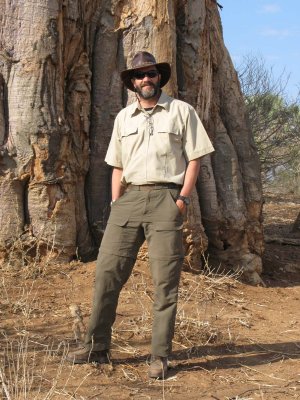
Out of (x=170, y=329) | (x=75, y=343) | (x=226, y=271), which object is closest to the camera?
(x=170, y=329)

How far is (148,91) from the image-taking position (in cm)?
460

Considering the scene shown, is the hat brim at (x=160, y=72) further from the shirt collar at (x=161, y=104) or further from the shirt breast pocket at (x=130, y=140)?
the shirt breast pocket at (x=130, y=140)

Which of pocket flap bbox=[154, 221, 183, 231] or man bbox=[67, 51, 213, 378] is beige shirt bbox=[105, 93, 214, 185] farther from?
pocket flap bbox=[154, 221, 183, 231]

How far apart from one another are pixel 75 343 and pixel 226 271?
116 inches

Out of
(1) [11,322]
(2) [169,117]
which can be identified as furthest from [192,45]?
(1) [11,322]

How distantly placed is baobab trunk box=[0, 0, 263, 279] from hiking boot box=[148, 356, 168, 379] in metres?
2.34

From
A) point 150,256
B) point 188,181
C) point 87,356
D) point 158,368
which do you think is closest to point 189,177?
point 188,181

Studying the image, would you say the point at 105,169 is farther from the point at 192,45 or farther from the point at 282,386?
the point at 282,386

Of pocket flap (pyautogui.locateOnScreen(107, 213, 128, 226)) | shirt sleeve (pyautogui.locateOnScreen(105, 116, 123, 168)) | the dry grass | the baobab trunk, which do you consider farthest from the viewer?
the baobab trunk

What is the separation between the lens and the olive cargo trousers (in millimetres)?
4547

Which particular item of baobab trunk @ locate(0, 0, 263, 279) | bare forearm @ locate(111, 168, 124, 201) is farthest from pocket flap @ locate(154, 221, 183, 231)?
baobab trunk @ locate(0, 0, 263, 279)

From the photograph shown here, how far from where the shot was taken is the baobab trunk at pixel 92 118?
650cm

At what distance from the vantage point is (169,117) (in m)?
4.59

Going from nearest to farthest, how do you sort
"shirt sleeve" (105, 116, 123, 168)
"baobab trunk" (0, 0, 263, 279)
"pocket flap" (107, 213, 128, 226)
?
"pocket flap" (107, 213, 128, 226)
"shirt sleeve" (105, 116, 123, 168)
"baobab trunk" (0, 0, 263, 279)
